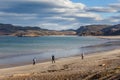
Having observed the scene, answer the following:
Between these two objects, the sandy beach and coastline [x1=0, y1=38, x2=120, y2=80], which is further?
coastline [x1=0, y1=38, x2=120, y2=80]

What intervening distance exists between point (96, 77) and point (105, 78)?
1.01m

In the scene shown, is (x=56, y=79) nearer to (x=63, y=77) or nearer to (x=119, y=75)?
(x=63, y=77)

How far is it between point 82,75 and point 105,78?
9.64ft

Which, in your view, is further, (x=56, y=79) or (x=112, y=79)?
(x=56, y=79)

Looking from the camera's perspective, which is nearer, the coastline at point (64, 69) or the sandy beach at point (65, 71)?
the sandy beach at point (65, 71)

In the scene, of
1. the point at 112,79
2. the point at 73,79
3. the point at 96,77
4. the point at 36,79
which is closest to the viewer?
the point at 112,79

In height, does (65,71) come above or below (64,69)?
above

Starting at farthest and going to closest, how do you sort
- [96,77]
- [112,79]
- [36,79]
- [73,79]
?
[36,79], [73,79], [96,77], [112,79]

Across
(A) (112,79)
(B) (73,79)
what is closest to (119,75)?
(A) (112,79)

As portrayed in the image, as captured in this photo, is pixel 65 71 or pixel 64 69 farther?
pixel 64 69

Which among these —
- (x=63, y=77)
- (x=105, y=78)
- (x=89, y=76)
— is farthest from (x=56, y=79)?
(x=105, y=78)

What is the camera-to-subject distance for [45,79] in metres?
19.4

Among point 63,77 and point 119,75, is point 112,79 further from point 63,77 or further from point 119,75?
point 63,77

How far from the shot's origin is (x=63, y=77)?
1894 centimetres
